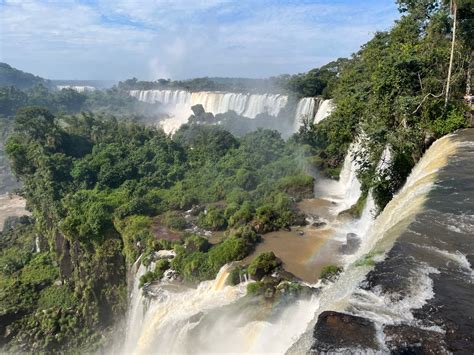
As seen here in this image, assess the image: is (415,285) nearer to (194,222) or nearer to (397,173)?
(397,173)

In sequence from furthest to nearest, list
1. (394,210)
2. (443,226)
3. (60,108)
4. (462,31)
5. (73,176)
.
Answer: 1. (60,108)
2. (73,176)
3. (462,31)
4. (394,210)
5. (443,226)

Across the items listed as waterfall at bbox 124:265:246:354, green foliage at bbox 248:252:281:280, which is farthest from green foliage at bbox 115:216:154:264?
green foliage at bbox 248:252:281:280

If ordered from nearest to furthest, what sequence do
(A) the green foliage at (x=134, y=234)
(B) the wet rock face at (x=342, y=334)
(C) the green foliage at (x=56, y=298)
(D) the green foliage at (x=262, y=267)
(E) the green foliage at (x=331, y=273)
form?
(B) the wet rock face at (x=342, y=334), (E) the green foliage at (x=331, y=273), (D) the green foliage at (x=262, y=267), (A) the green foliage at (x=134, y=234), (C) the green foliage at (x=56, y=298)

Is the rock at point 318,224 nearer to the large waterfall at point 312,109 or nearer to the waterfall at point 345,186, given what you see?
the waterfall at point 345,186

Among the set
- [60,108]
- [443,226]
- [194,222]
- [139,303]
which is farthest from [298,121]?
[60,108]

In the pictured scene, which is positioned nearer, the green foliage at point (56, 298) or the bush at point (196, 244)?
the bush at point (196, 244)

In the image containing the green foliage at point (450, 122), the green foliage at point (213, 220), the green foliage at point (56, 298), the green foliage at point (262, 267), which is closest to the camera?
the green foliage at point (262, 267)

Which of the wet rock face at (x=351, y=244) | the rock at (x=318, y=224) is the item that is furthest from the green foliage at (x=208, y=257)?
the wet rock face at (x=351, y=244)
